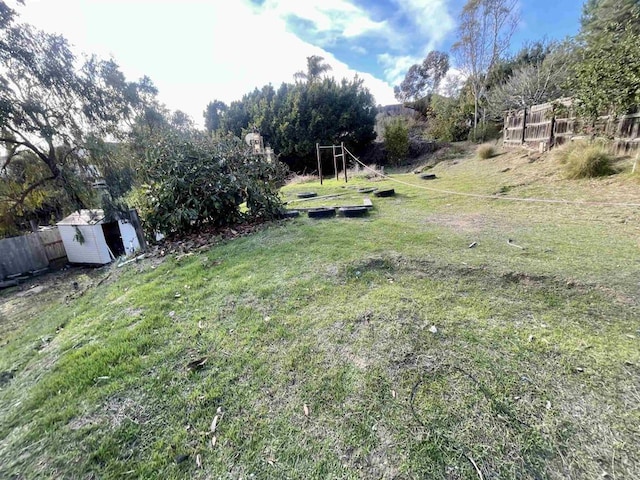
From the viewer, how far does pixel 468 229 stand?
12.5 feet

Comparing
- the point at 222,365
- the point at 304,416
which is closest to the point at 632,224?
the point at 304,416

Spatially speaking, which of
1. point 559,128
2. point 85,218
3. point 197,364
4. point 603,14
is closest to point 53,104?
point 85,218

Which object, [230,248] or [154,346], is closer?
[154,346]

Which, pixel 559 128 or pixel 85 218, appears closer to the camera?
pixel 559 128

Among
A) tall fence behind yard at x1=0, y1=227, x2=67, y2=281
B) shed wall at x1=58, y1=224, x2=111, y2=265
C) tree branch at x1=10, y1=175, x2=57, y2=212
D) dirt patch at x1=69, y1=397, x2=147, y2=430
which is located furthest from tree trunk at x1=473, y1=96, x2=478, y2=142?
tall fence behind yard at x1=0, y1=227, x2=67, y2=281

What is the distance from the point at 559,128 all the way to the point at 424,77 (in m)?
20.0

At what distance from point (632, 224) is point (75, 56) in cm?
1242

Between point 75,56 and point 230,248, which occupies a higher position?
point 75,56

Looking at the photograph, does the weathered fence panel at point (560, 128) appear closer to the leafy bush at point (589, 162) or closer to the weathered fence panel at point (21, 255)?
the leafy bush at point (589, 162)

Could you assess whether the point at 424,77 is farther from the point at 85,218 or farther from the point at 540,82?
the point at 85,218

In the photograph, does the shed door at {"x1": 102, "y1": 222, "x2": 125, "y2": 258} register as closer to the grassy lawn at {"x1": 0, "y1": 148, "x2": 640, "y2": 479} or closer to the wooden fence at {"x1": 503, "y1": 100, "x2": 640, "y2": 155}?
the grassy lawn at {"x1": 0, "y1": 148, "x2": 640, "y2": 479}

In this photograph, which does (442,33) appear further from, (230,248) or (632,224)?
(230,248)

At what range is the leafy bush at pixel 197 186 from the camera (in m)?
4.40

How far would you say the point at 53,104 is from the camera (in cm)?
A: 752
